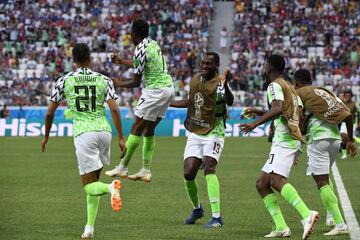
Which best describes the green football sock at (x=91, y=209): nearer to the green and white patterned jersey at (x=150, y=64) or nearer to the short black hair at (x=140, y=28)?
the green and white patterned jersey at (x=150, y=64)

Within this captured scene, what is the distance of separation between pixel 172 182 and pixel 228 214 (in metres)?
5.86

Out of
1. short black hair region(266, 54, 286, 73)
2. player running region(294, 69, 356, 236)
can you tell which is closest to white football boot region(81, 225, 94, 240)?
short black hair region(266, 54, 286, 73)

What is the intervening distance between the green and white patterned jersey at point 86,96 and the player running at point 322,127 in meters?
2.73

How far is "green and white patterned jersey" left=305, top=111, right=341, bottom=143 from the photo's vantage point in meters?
12.9

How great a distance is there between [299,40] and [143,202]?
35.8m

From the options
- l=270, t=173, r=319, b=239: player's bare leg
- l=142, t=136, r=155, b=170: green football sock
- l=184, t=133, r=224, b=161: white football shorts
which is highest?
l=184, t=133, r=224, b=161: white football shorts

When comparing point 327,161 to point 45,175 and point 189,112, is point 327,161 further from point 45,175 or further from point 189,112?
point 45,175

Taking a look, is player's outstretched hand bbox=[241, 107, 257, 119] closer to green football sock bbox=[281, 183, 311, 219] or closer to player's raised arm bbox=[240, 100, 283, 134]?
player's raised arm bbox=[240, 100, 283, 134]

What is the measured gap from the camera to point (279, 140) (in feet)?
39.1

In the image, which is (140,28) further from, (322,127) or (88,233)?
(88,233)

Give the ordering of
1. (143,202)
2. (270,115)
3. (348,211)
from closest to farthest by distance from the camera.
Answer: (270,115) < (348,211) < (143,202)

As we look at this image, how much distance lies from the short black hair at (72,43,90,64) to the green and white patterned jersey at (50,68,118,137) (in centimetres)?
13

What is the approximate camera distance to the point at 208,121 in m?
13.3

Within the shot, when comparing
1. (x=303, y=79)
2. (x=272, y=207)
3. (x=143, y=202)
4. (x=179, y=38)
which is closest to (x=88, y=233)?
(x=272, y=207)
